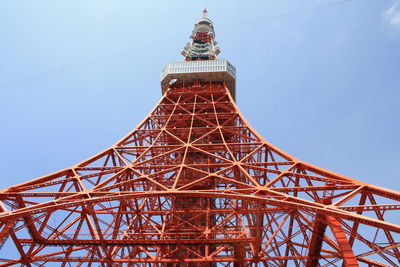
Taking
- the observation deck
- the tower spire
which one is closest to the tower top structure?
the observation deck

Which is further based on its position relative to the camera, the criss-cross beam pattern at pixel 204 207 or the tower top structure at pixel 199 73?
the tower top structure at pixel 199 73

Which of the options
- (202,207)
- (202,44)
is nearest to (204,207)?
(202,207)

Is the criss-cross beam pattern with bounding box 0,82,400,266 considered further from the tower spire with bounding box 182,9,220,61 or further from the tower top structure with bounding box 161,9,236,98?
the tower spire with bounding box 182,9,220,61

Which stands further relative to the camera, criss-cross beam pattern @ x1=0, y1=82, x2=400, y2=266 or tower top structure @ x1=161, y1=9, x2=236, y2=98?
tower top structure @ x1=161, y1=9, x2=236, y2=98

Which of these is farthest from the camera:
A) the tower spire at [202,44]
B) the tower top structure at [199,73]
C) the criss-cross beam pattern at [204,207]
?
the tower spire at [202,44]

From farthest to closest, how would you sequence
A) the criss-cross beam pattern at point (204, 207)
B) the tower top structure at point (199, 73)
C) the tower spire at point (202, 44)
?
the tower spire at point (202, 44) → the tower top structure at point (199, 73) → the criss-cross beam pattern at point (204, 207)

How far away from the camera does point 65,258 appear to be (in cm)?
1189

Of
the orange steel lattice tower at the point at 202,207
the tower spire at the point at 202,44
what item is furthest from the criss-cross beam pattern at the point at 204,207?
the tower spire at the point at 202,44

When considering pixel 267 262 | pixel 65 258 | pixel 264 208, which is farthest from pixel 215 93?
pixel 65 258

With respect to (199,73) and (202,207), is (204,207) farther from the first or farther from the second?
(199,73)

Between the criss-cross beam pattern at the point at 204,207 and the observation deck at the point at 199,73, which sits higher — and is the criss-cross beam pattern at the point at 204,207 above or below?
below

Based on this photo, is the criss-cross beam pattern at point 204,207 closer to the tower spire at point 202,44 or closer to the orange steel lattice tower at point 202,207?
the orange steel lattice tower at point 202,207

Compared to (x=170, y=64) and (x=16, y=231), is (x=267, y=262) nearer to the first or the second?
(x=16, y=231)

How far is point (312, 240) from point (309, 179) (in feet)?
6.34
